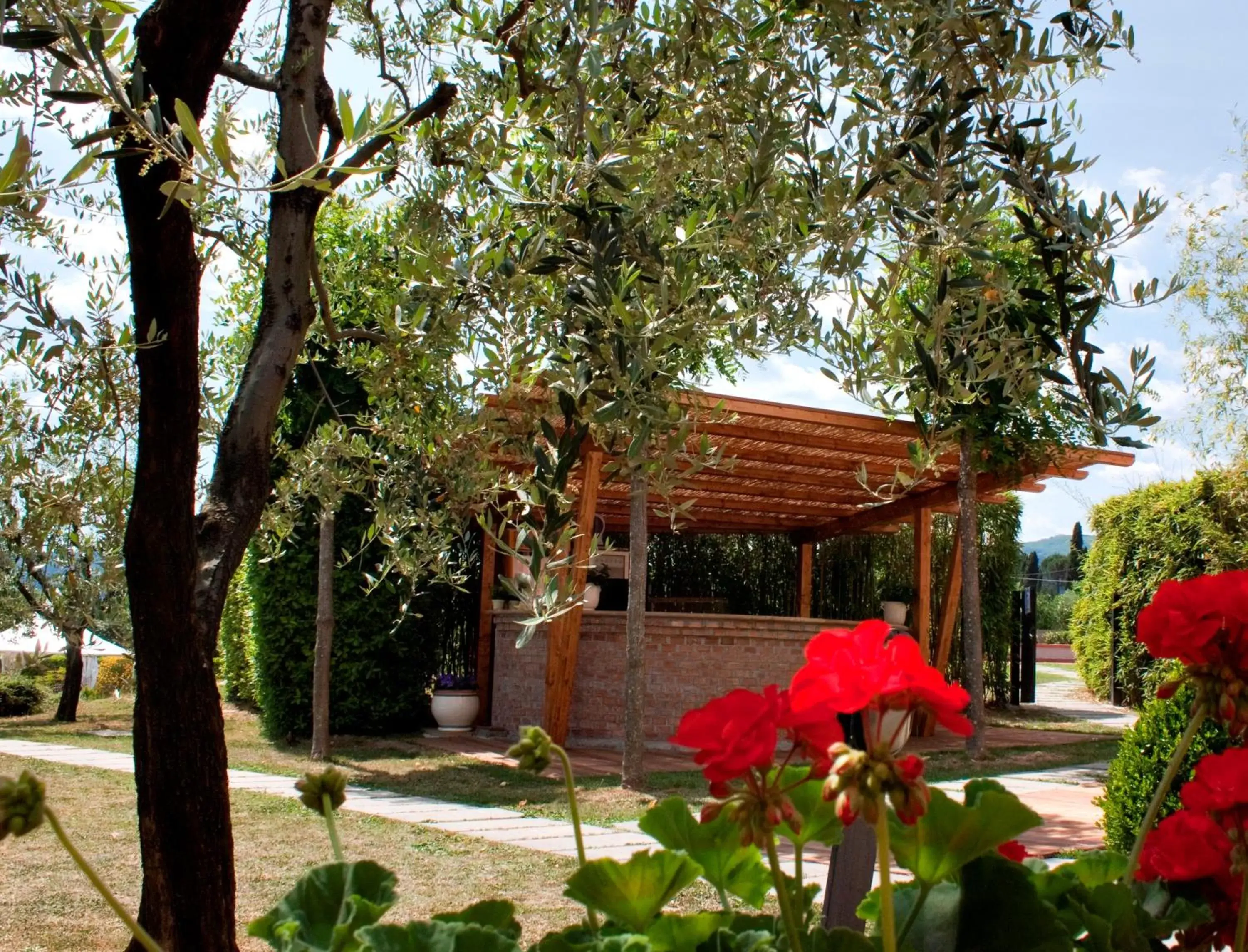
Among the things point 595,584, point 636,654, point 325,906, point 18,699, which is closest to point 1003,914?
point 325,906

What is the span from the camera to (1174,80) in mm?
2035

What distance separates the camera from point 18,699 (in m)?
14.4

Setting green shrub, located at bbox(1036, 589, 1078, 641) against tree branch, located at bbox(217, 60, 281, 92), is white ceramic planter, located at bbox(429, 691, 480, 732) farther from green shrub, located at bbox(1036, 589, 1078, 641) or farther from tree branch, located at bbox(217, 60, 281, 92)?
green shrub, located at bbox(1036, 589, 1078, 641)

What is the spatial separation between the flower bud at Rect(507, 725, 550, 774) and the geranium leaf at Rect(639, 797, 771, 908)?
4.6 inches

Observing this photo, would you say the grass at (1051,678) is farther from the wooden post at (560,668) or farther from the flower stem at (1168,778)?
the flower stem at (1168,778)

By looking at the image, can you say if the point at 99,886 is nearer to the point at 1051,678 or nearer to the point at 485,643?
the point at 485,643

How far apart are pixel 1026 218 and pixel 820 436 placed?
7.90 meters

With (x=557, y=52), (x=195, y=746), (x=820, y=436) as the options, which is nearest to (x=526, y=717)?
(x=820, y=436)

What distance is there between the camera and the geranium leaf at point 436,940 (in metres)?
0.68

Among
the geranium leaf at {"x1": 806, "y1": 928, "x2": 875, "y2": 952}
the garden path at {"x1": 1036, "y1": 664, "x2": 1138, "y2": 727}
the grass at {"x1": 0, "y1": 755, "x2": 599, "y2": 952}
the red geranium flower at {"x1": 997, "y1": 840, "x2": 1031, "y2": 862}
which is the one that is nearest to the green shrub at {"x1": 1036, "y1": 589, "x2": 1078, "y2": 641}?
the garden path at {"x1": 1036, "y1": 664, "x2": 1138, "y2": 727}

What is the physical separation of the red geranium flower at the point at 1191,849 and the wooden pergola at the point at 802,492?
20.3 ft

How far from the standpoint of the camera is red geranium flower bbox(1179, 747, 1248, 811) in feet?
2.92

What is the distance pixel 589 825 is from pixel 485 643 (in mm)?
5470

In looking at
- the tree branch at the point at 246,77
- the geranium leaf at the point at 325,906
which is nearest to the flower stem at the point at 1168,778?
the geranium leaf at the point at 325,906
